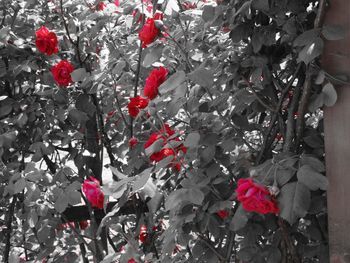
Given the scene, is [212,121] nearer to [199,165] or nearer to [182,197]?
[199,165]

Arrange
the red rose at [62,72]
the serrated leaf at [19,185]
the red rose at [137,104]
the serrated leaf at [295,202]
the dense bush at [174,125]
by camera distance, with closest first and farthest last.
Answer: the serrated leaf at [295,202], the dense bush at [174,125], the red rose at [137,104], the serrated leaf at [19,185], the red rose at [62,72]

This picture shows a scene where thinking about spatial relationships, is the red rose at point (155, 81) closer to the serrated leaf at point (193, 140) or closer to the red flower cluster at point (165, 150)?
the red flower cluster at point (165, 150)

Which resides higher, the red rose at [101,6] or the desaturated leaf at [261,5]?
the red rose at [101,6]

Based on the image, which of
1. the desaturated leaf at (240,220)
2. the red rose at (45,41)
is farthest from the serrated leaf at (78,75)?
the desaturated leaf at (240,220)

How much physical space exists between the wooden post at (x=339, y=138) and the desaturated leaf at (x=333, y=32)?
24mm

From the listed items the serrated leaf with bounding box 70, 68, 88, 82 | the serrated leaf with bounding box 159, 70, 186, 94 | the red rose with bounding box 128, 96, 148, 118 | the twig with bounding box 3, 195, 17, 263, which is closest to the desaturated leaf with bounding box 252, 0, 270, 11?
the serrated leaf with bounding box 159, 70, 186, 94

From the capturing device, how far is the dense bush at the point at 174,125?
58.6 inches

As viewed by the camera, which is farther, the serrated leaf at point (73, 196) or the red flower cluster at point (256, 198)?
the serrated leaf at point (73, 196)

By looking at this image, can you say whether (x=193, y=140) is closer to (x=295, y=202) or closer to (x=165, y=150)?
(x=165, y=150)

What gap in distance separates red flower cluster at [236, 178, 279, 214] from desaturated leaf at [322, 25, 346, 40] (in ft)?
1.13

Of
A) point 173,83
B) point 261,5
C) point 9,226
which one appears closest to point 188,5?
point 173,83

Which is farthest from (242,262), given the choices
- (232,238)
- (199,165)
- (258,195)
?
(258,195)

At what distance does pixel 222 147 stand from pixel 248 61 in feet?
0.78

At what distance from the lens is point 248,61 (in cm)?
157
